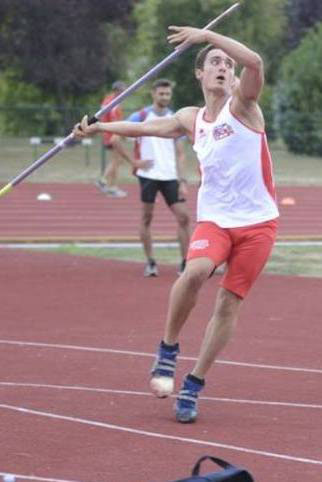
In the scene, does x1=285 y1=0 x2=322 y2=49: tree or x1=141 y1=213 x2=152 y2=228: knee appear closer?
x1=141 y1=213 x2=152 y2=228: knee

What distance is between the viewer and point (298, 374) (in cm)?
905

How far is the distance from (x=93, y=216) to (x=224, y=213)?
1407 centimetres

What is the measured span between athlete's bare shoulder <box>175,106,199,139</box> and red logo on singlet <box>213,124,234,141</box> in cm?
30

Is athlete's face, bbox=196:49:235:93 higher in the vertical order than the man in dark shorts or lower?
higher

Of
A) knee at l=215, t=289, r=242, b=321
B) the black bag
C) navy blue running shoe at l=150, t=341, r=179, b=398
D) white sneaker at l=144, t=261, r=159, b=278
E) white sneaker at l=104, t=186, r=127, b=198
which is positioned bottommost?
white sneaker at l=104, t=186, r=127, b=198

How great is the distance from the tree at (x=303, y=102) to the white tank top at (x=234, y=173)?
29835 millimetres

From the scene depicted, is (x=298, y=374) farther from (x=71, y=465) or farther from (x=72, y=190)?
(x=72, y=190)

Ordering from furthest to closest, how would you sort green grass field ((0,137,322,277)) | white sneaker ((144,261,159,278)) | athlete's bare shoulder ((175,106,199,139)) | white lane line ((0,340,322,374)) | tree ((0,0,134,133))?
1. tree ((0,0,134,133))
2. green grass field ((0,137,322,277))
3. white sneaker ((144,261,159,278))
4. white lane line ((0,340,322,374))
5. athlete's bare shoulder ((175,106,199,139))

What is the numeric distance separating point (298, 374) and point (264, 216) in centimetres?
168

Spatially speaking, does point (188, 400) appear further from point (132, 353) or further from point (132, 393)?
point (132, 353)

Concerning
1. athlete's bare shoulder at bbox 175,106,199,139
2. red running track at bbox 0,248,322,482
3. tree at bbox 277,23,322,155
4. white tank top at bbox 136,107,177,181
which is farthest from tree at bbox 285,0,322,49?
athlete's bare shoulder at bbox 175,106,199,139

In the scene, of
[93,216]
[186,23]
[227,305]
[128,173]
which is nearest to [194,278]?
[227,305]

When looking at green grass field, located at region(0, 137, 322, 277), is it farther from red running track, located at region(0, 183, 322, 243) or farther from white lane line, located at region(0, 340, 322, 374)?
white lane line, located at region(0, 340, 322, 374)

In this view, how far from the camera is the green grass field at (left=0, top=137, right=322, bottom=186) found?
3038 centimetres
